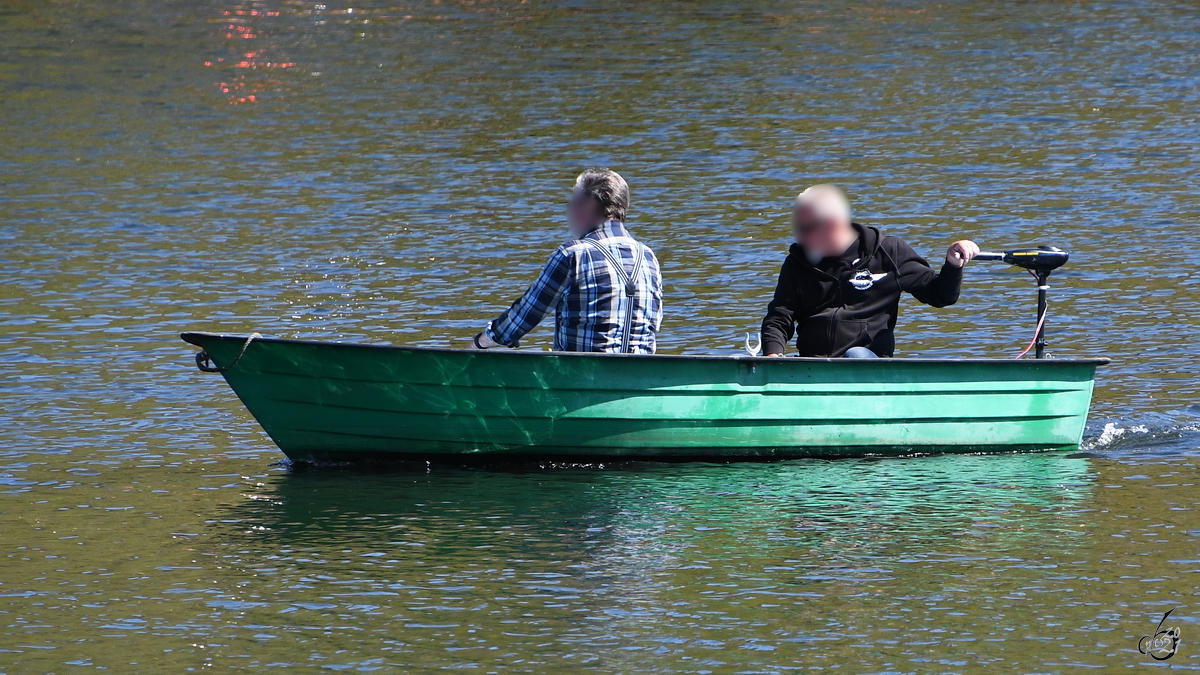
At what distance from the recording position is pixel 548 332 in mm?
13016

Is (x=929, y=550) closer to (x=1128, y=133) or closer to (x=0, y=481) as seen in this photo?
(x=0, y=481)

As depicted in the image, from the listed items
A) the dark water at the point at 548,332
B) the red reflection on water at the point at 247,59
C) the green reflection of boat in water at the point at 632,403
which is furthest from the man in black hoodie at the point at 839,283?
the red reflection on water at the point at 247,59

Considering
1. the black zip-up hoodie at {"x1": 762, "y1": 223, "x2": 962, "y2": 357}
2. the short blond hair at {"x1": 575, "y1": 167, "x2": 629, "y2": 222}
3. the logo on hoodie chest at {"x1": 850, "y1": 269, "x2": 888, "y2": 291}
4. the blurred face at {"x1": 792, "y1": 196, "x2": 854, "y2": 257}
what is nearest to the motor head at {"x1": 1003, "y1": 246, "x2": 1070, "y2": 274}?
the black zip-up hoodie at {"x1": 762, "y1": 223, "x2": 962, "y2": 357}

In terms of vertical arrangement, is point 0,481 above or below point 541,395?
below

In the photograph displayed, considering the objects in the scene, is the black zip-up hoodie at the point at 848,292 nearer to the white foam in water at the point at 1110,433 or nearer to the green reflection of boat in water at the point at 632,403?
the green reflection of boat in water at the point at 632,403

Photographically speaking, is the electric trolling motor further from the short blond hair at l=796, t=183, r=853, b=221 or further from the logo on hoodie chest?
the short blond hair at l=796, t=183, r=853, b=221

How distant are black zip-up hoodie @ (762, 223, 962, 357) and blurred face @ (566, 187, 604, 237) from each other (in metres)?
0.98

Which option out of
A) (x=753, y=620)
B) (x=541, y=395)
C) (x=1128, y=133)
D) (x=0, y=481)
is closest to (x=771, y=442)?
(x=541, y=395)

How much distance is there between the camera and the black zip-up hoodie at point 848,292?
8.71m

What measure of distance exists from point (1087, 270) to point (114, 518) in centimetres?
813

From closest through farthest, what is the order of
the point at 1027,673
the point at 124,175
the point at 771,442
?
the point at 1027,673 < the point at 771,442 < the point at 124,175

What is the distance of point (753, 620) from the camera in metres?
6.48

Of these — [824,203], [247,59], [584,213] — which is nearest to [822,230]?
[824,203]

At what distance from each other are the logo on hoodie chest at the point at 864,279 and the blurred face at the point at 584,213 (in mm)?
1297
